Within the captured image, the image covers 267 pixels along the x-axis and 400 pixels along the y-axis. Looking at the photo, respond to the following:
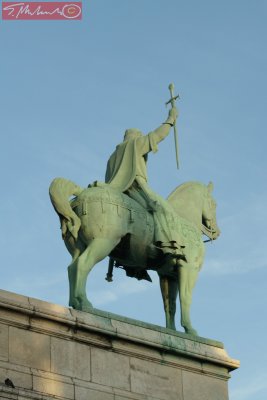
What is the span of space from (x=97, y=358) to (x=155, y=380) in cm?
123

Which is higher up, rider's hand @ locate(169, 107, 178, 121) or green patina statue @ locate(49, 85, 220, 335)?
rider's hand @ locate(169, 107, 178, 121)

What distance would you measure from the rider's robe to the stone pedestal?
1.73 m

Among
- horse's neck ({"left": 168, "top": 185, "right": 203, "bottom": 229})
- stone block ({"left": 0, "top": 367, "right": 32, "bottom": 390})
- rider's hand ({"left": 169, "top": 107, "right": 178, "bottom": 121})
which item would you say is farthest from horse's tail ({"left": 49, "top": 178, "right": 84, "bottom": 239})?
rider's hand ({"left": 169, "top": 107, "right": 178, "bottom": 121})

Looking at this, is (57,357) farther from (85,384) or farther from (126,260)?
(126,260)

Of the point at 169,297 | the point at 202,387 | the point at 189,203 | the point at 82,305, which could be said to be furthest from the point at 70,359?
the point at 189,203

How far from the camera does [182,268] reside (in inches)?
905

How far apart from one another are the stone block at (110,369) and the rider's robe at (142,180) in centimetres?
238

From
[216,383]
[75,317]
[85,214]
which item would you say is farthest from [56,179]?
[216,383]

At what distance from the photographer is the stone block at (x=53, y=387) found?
19.9m

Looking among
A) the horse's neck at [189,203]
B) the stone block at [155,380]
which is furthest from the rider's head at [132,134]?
the stone block at [155,380]

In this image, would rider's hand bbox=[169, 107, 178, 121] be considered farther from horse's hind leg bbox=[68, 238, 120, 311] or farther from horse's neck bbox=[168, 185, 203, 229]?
horse's hind leg bbox=[68, 238, 120, 311]

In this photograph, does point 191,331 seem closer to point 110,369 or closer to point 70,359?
point 110,369

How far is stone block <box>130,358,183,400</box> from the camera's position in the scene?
841 inches

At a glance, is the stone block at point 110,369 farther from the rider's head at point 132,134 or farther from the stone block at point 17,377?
the rider's head at point 132,134
